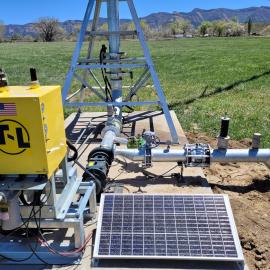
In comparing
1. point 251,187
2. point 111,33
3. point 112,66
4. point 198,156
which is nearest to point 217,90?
point 111,33

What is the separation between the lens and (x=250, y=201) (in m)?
4.03

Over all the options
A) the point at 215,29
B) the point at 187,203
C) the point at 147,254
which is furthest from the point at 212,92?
the point at 215,29

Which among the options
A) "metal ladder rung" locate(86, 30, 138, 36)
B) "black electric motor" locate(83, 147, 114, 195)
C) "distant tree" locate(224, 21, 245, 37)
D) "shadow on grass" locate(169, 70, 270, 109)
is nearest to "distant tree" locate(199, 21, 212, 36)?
"distant tree" locate(224, 21, 245, 37)

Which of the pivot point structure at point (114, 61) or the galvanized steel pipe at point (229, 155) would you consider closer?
the galvanized steel pipe at point (229, 155)

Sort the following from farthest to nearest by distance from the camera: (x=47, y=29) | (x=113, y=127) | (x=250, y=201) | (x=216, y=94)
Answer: (x=47, y=29), (x=216, y=94), (x=113, y=127), (x=250, y=201)

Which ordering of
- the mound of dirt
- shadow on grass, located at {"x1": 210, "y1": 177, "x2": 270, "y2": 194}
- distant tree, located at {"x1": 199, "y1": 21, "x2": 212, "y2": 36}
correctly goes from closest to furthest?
the mound of dirt < shadow on grass, located at {"x1": 210, "y1": 177, "x2": 270, "y2": 194} < distant tree, located at {"x1": 199, "y1": 21, "x2": 212, "y2": 36}

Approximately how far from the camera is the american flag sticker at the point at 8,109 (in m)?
2.59

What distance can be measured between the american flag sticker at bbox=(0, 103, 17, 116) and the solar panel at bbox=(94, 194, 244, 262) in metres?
1.20

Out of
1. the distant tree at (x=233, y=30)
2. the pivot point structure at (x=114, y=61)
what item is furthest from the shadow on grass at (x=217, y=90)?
the distant tree at (x=233, y=30)

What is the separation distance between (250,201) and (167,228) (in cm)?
138

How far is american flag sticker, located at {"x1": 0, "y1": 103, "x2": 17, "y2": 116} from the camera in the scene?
2594 mm

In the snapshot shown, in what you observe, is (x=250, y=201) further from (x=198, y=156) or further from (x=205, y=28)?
(x=205, y=28)

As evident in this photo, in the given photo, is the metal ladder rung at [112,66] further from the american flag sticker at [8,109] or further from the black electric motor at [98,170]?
the american flag sticker at [8,109]

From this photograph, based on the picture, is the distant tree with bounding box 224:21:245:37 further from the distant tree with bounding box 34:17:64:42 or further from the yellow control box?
the yellow control box
